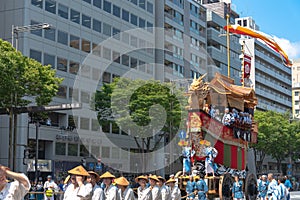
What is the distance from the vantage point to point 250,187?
24562 mm

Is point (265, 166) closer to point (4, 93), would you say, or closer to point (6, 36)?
point (6, 36)

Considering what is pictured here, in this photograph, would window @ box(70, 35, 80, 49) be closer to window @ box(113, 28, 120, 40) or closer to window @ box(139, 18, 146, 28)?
window @ box(113, 28, 120, 40)

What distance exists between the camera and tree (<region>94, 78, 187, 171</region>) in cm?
4172

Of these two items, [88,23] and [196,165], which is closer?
[196,165]

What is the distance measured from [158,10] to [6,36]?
21549 millimetres

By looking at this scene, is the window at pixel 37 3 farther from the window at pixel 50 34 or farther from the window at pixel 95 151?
the window at pixel 95 151

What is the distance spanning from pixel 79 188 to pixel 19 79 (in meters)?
19.4

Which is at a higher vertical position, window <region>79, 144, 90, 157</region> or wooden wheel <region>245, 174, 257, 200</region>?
window <region>79, 144, 90, 157</region>

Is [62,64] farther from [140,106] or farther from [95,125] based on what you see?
[140,106]

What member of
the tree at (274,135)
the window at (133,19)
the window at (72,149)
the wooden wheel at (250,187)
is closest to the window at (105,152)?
the window at (72,149)

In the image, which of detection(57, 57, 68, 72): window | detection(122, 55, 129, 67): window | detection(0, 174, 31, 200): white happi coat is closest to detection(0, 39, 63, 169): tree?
detection(57, 57, 68, 72): window

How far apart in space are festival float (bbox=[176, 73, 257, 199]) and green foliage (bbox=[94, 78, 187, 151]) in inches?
673

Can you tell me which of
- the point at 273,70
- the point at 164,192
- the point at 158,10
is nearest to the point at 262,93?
the point at 273,70

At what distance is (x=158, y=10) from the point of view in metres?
59.8
